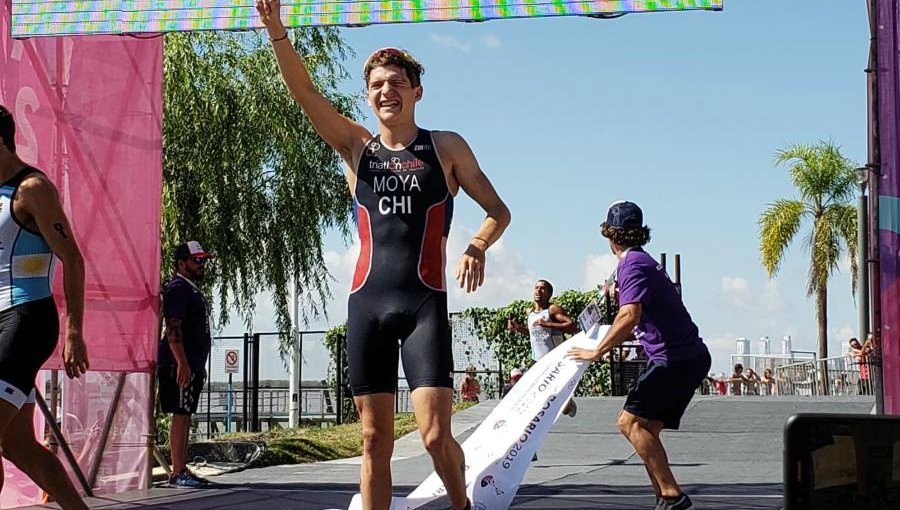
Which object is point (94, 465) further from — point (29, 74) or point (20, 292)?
A: point (20, 292)

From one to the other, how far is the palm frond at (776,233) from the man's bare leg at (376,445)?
1353 inches

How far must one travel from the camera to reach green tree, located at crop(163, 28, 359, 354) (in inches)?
760

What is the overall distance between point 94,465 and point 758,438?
8.69 metres

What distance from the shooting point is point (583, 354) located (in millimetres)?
6922

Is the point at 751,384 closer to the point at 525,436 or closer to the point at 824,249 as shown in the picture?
the point at 824,249

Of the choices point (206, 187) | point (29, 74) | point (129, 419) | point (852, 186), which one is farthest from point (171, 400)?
point (852, 186)

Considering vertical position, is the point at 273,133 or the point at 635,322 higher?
the point at 273,133

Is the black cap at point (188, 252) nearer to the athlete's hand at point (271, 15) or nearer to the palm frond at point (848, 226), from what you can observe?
the athlete's hand at point (271, 15)

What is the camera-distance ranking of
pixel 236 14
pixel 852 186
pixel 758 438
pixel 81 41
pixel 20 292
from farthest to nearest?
1. pixel 852 186
2. pixel 758 438
3. pixel 81 41
4. pixel 236 14
5. pixel 20 292

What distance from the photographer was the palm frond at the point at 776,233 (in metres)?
37.8

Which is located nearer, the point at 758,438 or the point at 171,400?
the point at 171,400

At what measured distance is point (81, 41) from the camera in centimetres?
901

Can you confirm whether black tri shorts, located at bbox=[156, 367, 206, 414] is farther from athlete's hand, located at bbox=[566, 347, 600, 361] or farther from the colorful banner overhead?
athlete's hand, located at bbox=[566, 347, 600, 361]

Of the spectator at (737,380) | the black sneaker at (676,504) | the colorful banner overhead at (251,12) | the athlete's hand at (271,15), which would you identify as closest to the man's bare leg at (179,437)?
the colorful banner overhead at (251,12)
